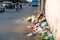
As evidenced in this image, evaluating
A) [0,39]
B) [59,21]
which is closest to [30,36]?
[0,39]

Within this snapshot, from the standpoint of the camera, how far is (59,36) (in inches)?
322

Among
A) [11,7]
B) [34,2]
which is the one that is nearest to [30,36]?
[11,7]

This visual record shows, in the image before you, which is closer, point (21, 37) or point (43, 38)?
point (43, 38)

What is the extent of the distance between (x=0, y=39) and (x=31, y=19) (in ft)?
25.0

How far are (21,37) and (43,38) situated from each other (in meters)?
Result: 1.84

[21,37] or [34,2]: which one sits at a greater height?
[21,37]

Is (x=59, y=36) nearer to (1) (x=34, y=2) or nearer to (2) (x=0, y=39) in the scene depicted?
(2) (x=0, y=39)

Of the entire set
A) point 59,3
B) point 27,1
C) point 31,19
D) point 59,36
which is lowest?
point 27,1

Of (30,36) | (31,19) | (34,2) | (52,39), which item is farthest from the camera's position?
(34,2)

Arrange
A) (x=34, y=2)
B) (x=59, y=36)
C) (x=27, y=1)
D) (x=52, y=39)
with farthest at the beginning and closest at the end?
(x=27, y=1), (x=34, y=2), (x=52, y=39), (x=59, y=36)

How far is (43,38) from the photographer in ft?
32.7

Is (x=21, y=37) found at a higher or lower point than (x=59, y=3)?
lower

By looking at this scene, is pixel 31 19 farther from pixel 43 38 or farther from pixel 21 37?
pixel 43 38

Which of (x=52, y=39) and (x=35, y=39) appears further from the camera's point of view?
(x=35, y=39)
